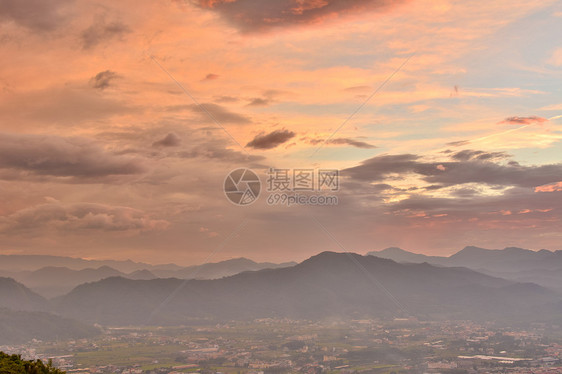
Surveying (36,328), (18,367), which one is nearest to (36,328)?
(36,328)

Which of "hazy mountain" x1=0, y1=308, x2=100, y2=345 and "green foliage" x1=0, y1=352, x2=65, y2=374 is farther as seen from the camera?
"hazy mountain" x1=0, y1=308, x2=100, y2=345

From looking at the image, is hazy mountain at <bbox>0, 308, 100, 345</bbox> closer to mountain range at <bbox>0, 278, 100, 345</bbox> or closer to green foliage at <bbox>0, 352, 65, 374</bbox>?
mountain range at <bbox>0, 278, 100, 345</bbox>

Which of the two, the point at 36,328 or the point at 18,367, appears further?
the point at 36,328

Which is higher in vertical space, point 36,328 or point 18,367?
point 18,367

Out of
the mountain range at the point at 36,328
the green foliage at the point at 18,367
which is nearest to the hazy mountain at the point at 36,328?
the mountain range at the point at 36,328

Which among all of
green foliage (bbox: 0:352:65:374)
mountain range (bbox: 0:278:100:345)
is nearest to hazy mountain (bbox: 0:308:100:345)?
mountain range (bbox: 0:278:100:345)

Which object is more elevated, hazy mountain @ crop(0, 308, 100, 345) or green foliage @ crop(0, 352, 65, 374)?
green foliage @ crop(0, 352, 65, 374)

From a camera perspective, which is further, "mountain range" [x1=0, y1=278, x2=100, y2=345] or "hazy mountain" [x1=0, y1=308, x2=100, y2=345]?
"mountain range" [x1=0, y1=278, x2=100, y2=345]

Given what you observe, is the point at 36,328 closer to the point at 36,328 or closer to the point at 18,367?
the point at 36,328

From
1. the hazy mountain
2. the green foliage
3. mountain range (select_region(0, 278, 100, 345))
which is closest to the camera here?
the green foliage

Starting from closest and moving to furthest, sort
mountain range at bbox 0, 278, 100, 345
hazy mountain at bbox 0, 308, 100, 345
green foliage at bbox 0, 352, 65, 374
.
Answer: green foliage at bbox 0, 352, 65, 374
hazy mountain at bbox 0, 308, 100, 345
mountain range at bbox 0, 278, 100, 345
